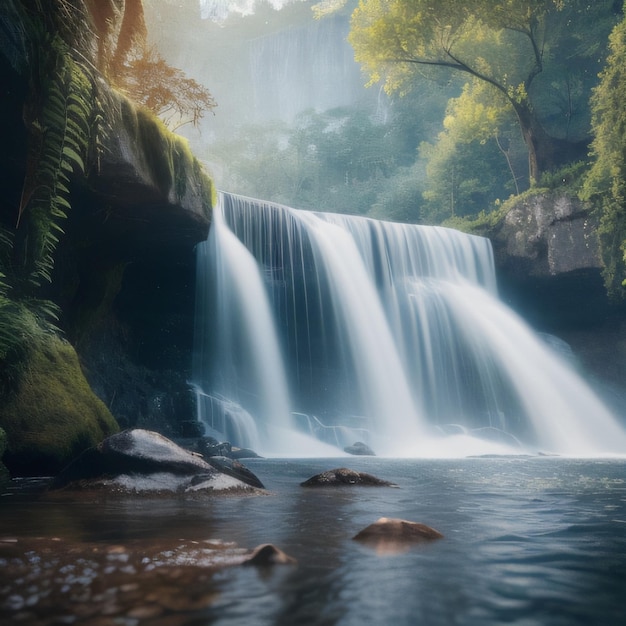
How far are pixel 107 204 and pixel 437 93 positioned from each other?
34.2m

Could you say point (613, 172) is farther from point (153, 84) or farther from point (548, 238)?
point (153, 84)

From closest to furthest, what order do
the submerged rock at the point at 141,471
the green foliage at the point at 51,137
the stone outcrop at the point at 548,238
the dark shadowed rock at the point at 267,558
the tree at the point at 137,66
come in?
the dark shadowed rock at the point at 267,558 < the submerged rock at the point at 141,471 < the green foliage at the point at 51,137 < the tree at the point at 137,66 < the stone outcrop at the point at 548,238

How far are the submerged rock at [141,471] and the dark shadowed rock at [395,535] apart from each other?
93.7 inches

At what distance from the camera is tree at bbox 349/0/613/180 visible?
64.6ft

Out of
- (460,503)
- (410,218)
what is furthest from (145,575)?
(410,218)

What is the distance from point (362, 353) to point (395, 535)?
517 inches

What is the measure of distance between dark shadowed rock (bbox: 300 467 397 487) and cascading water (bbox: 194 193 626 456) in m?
7.08

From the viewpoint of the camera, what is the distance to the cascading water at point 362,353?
48.1ft

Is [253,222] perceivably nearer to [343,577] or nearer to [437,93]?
[343,577]

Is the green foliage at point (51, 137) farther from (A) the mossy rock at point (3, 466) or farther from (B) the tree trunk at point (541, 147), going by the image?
(B) the tree trunk at point (541, 147)

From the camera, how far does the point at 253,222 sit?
51.5 ft

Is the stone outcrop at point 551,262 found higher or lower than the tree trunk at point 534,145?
lower

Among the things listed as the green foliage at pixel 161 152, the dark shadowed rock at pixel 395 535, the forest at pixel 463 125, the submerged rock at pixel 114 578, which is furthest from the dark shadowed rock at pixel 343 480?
the forest at pixel 463 125

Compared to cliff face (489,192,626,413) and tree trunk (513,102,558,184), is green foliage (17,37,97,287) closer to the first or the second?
cliff face (489,192,626,413)
